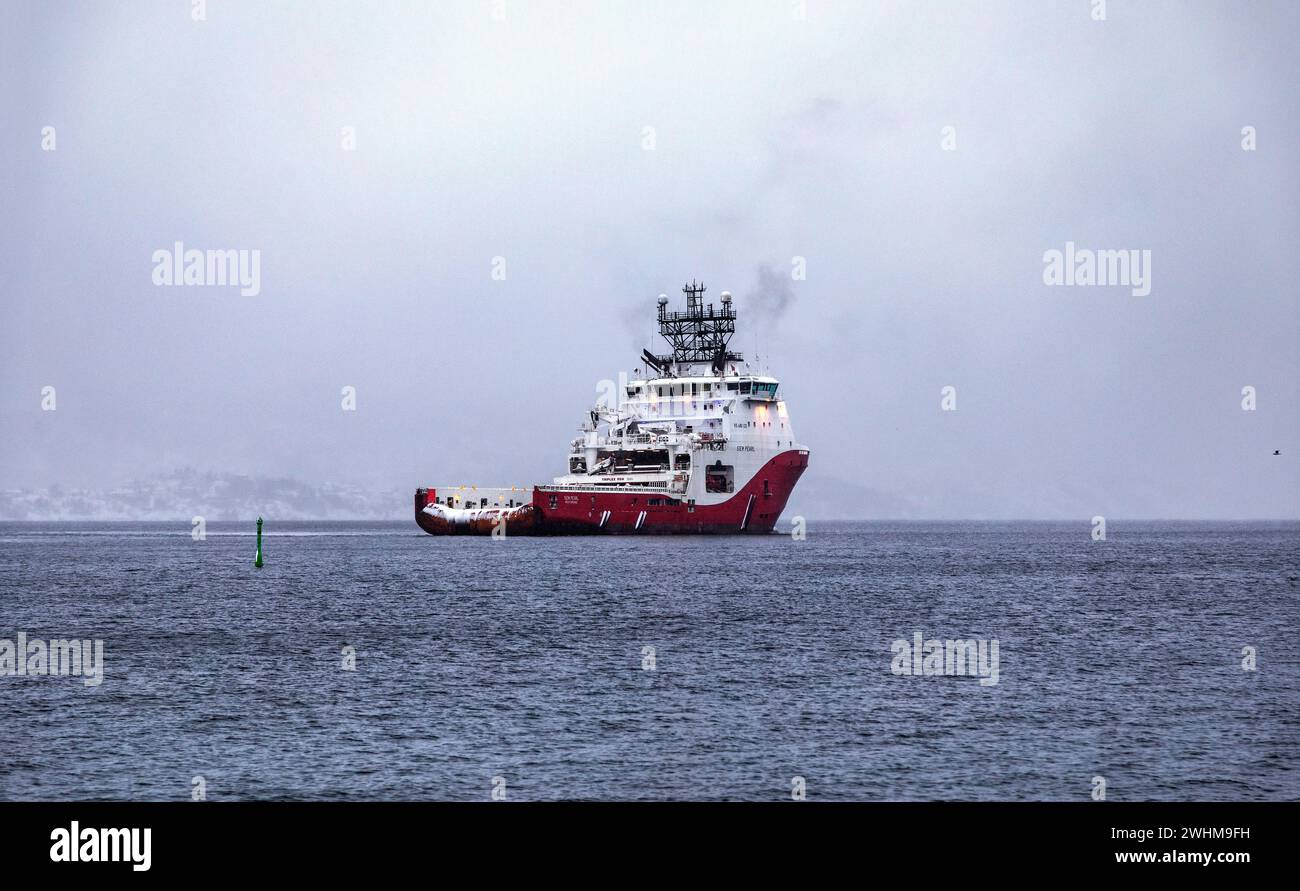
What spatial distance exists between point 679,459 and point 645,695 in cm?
6440

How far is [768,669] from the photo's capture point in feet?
110

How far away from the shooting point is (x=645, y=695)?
2931 cm

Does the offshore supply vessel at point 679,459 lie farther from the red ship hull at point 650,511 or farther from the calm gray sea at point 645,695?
the calm gray sea at point 645,695

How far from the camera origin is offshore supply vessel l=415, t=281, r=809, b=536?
9275cm

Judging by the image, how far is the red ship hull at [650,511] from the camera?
92.4m

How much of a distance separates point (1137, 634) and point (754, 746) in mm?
23594

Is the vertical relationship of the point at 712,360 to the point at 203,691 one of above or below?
above

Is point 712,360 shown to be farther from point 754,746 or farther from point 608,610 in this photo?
point 754,746

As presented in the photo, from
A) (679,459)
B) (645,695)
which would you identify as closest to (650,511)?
(679,459)

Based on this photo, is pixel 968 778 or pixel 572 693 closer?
pixel 968 778

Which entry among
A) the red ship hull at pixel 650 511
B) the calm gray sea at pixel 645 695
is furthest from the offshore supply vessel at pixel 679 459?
the calm gray sea at pixel 645 695

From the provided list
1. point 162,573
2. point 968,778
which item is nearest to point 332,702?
point 968,778
